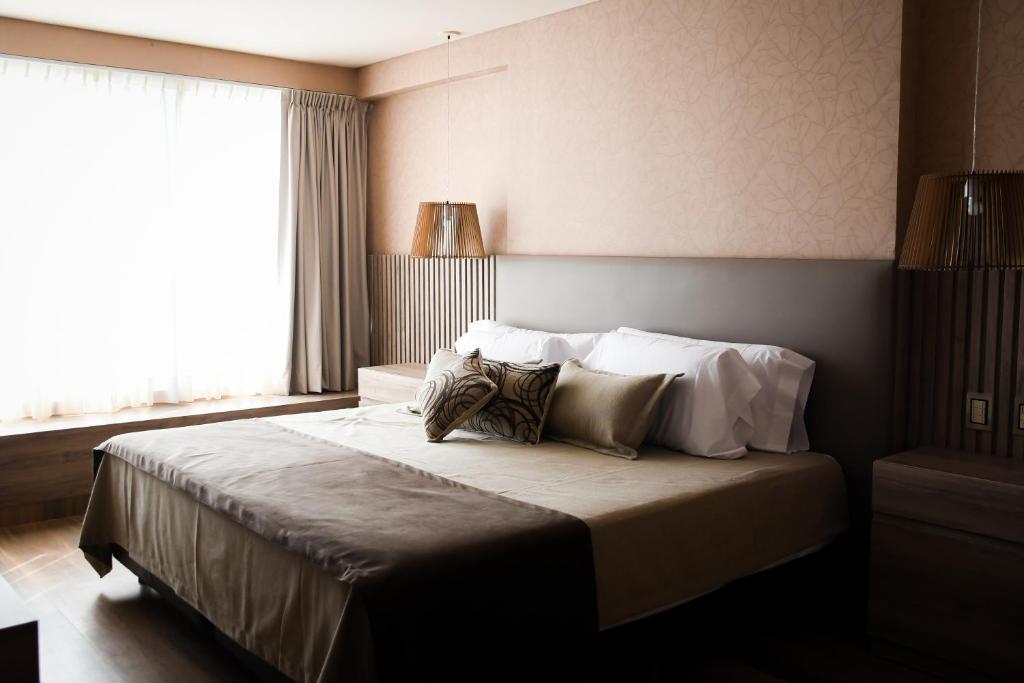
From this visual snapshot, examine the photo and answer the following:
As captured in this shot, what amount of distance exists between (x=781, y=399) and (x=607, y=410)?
626 millimetres

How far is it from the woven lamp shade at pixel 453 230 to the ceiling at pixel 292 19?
92 centimetres

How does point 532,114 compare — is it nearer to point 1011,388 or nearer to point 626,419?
point 626,419

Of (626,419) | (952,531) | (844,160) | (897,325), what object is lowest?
(952,531)

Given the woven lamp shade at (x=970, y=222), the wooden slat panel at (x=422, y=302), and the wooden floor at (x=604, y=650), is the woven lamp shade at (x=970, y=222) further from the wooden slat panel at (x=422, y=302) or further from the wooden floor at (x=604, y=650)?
the wooden slat panel at (x=422, y=302)

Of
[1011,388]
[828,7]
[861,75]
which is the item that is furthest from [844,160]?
[1011,388]

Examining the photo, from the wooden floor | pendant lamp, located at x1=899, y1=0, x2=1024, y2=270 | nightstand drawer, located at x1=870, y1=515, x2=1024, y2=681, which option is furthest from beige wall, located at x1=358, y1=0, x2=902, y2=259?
the wooden floor


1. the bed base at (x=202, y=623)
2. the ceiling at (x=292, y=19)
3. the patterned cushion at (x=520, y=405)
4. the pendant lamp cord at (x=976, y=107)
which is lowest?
the bed base at (x=202, y=623)

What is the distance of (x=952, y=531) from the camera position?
2.62 m

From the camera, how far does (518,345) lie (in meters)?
4.05

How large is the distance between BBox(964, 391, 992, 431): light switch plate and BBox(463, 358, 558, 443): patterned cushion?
1419 mm

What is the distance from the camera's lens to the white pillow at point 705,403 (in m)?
3.14

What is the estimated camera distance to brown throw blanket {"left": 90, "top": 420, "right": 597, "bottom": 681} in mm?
2031

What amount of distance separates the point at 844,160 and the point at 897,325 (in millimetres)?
622

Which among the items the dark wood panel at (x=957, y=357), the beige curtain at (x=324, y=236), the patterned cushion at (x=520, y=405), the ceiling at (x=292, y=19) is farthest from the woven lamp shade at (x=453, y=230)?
the dark wood panel at (x=957, y=357)
